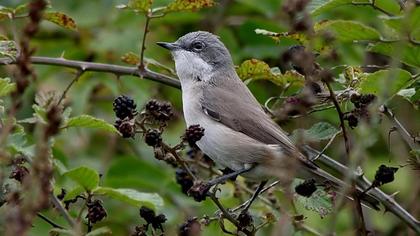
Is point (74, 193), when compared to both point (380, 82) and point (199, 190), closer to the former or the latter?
point (199, 190)

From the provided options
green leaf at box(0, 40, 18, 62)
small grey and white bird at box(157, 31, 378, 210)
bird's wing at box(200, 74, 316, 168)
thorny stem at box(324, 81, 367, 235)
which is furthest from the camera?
bird's wing at box(200, 74, 316, 168)

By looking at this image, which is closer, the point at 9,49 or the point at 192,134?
the point at 192,134

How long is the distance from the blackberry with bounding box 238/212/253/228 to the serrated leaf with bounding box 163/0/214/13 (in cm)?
105

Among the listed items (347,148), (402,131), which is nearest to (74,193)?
(347,148)

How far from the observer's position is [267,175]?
14.6ft

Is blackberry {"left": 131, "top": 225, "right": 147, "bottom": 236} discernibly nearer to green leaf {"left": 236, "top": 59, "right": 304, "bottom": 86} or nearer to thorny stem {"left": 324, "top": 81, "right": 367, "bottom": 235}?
thorny stem {"left": 324, "top": 81, "right": 367, "bottom": 235}

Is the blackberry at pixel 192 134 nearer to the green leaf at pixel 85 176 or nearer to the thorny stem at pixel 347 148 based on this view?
the green leaf at pixel 85 176

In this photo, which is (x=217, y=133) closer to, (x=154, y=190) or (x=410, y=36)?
(x=154, y=190)

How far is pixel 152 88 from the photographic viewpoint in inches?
241

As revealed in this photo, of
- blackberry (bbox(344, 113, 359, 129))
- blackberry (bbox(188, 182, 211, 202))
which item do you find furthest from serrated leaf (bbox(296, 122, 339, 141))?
blackberry (bbox(188, 182, 211, 202))

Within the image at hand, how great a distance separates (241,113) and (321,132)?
1320 mm

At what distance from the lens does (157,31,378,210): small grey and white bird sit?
4.59 meters

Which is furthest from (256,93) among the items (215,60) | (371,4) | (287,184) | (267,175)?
(287,184)

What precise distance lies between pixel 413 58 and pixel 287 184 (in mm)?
1518
